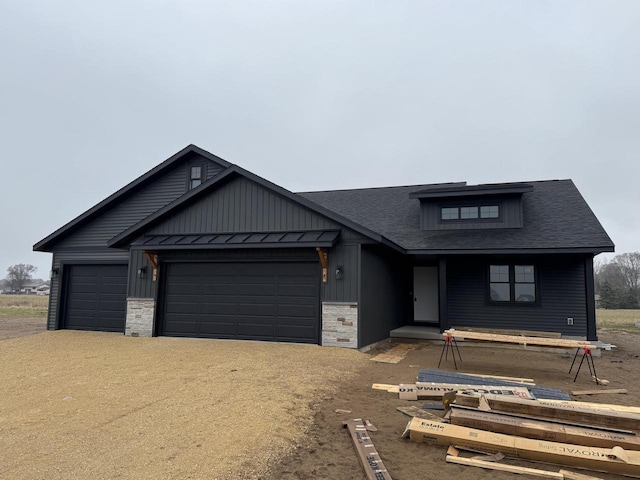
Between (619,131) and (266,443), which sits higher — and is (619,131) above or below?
above

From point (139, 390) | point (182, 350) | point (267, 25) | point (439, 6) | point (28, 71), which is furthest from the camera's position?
point (28, 71)

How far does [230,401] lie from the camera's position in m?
5.44

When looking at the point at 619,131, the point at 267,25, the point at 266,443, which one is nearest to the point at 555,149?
the point at 619,131

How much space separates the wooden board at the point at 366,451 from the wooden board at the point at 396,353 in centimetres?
442

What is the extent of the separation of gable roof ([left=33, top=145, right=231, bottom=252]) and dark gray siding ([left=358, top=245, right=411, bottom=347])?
6609 millimetres

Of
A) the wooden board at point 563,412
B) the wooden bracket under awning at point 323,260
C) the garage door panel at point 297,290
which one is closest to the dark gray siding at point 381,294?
the wooden bracket under awning at point 323,260

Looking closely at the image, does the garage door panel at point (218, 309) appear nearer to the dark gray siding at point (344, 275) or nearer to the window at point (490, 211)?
the dark gray siding at point (344, 275)

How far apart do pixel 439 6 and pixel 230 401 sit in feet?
65.1

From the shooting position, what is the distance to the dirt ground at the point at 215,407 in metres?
3.48

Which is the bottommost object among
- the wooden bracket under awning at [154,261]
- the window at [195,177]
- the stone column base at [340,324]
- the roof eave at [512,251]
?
the stone column base at [340,324]

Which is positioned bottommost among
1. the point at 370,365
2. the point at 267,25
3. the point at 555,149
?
the point at 370,365

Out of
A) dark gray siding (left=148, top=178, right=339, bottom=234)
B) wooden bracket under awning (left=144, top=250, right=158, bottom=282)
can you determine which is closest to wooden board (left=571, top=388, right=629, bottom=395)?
dark gray siding (left=148, top=178, right=339, bottom=234)

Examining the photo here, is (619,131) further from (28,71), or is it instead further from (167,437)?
(28,71)

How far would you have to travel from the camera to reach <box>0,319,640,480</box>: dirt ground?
3479 millimetres
